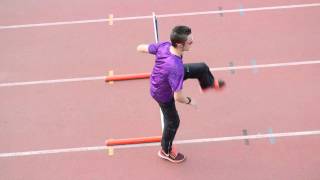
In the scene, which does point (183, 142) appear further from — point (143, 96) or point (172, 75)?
point (172, 75)

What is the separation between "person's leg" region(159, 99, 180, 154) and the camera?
18.9 feet

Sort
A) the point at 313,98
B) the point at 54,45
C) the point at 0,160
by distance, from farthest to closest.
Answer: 1. the point at 54,45
2. the point at 313,98
3. the point at 0,160

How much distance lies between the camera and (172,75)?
516 cm

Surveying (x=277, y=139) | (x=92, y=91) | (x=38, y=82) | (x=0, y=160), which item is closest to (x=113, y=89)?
(x=92, y=91)

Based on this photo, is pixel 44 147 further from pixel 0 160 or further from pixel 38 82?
pixel 38 82

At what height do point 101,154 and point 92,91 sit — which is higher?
point 92,91

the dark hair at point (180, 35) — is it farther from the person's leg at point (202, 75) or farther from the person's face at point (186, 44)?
the person's leg at point (202, 75)

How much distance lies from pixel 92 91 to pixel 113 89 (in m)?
0.35

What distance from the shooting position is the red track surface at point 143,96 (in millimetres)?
6484

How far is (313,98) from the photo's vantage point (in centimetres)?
739

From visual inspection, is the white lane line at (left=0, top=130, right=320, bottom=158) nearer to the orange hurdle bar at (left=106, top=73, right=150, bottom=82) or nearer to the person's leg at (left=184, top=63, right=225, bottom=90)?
the person's leg at (left=184, top=63, right=225, bottom=90)

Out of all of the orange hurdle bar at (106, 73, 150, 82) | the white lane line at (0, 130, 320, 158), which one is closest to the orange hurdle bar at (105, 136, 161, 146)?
the white lane line at (0, 130, 320, 158)

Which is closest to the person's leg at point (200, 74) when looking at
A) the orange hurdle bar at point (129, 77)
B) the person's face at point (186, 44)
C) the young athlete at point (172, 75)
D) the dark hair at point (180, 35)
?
the young athlete at point (172, 75)

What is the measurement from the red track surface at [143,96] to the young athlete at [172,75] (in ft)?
2.91
